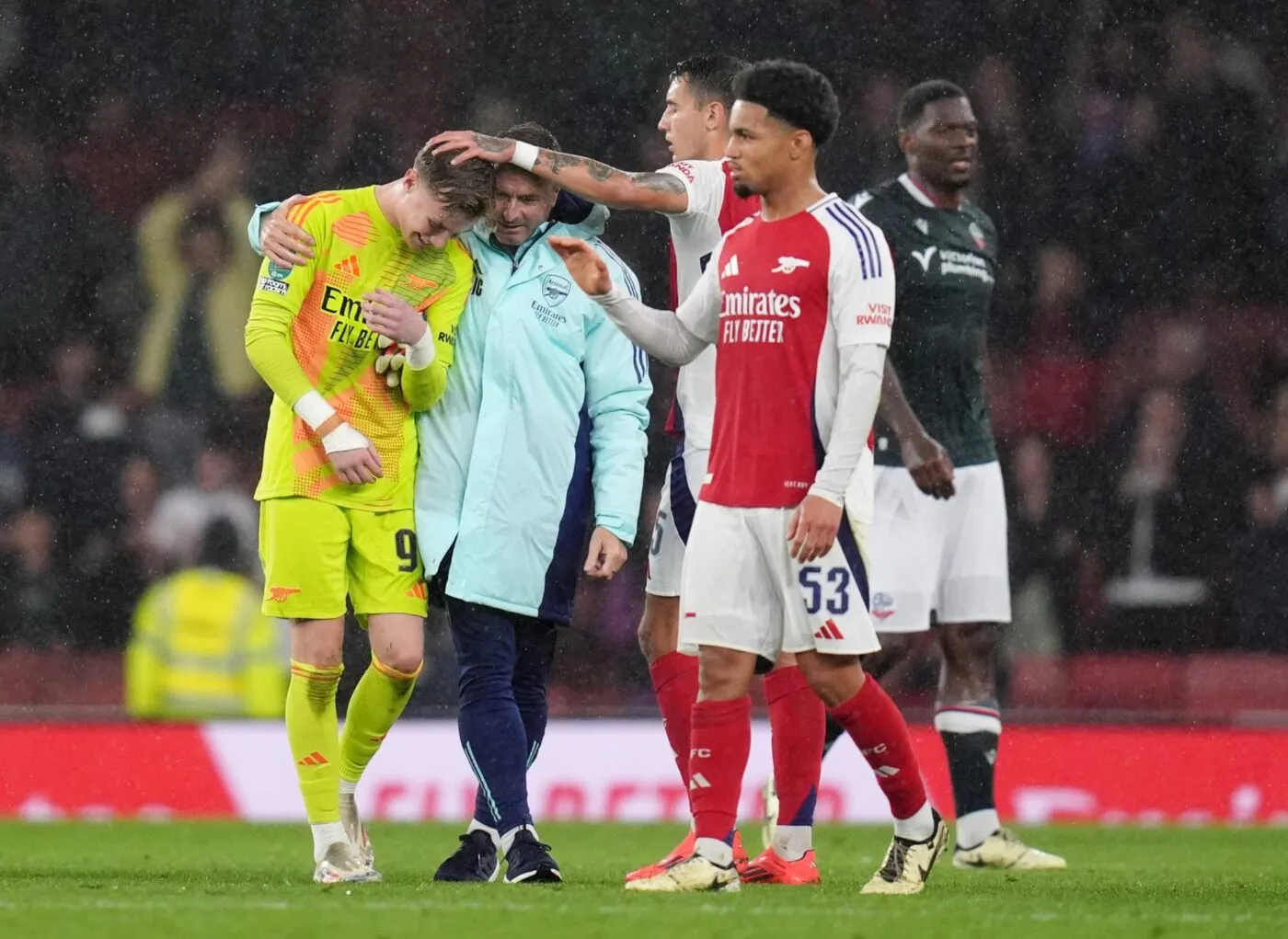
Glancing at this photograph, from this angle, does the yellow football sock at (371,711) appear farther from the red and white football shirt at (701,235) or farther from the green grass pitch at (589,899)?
the red and white football shirt at (701,235)

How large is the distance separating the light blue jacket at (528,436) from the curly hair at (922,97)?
1283 mm

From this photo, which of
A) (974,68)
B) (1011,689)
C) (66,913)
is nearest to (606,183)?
(66,913)

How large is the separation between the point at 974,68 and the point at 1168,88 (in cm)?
94

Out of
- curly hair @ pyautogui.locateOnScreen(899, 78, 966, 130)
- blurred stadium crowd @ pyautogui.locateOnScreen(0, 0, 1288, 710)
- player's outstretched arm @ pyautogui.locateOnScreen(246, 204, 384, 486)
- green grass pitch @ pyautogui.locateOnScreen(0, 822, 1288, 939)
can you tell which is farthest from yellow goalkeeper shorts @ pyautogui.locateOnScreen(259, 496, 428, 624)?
blurred stadium crowd @ pyautogui.locateOnScreen(0, 0, 1288, 710)

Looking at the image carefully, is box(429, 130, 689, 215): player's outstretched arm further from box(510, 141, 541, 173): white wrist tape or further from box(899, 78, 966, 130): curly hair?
box(899, 78, 966, 130): curly hair

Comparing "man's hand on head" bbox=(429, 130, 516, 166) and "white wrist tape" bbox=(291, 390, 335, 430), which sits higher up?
"man's hand on head" bbox=(429, 130, 516, 166)

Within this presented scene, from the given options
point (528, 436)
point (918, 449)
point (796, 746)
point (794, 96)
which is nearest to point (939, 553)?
point (918, 449)

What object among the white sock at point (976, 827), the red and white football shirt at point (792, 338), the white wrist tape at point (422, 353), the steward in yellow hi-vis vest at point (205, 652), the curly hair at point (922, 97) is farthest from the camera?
the steward in yellow hi-vis vest at point (205, 652)

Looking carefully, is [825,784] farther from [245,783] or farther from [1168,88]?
[1168,88]

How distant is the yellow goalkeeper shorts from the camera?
5.14 m

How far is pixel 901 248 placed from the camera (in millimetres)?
6332

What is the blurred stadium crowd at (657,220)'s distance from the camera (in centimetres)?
1014

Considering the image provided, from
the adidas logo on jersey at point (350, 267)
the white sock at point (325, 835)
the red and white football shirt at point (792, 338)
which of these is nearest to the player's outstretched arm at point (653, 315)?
the red and white football shirt at point (792, 338)

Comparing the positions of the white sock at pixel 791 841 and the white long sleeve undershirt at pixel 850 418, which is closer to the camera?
the white long sleeve undershirt at pixel 850 418
